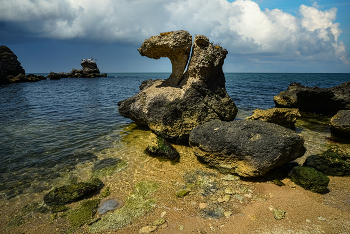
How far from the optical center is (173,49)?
33.6ft

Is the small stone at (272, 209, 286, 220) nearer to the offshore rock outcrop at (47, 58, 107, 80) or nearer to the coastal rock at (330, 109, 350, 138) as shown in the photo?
the coastal rock at (330, 109, 350, 138)

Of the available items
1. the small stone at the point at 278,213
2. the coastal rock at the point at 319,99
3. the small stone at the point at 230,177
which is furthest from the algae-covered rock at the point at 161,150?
the coastal rock at the point at 319,99

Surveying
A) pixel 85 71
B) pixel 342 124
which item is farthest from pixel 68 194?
pixel 85 71

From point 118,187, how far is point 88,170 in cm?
197

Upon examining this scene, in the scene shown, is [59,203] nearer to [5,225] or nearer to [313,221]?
[5,225]

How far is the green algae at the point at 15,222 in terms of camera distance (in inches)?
190

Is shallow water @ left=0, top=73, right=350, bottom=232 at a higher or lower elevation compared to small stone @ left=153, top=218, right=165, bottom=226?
higher

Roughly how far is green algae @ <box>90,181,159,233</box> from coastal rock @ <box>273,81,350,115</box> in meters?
16.6

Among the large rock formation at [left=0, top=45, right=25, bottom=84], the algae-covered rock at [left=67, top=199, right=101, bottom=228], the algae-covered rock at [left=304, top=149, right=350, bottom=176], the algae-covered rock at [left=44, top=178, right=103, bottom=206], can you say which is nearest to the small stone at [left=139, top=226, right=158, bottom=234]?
the algae-covered rock at [left=67, top=199, right=101, bottom=228]

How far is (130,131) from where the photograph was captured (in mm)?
12109

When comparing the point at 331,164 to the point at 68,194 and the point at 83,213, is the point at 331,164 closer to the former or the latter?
the point at 83,213

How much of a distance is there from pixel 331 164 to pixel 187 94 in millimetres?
6559

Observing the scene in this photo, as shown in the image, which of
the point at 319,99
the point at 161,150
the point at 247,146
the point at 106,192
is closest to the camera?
the point at 106,192

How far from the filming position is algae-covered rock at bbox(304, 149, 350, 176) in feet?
21.7
